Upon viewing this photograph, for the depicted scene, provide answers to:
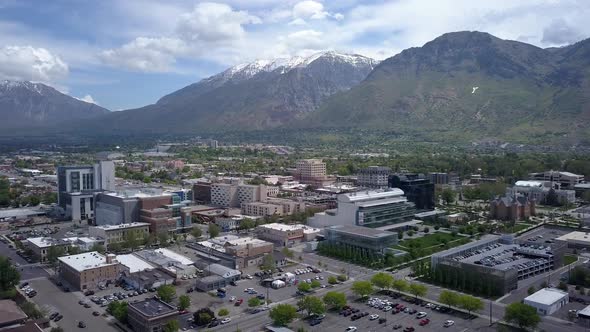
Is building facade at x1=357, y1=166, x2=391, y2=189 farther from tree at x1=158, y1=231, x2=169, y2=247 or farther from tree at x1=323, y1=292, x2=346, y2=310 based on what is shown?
tree at x1=323, y1=292, x2=346, y2=310

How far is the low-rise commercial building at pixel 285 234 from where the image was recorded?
3934cm

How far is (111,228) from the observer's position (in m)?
39.3

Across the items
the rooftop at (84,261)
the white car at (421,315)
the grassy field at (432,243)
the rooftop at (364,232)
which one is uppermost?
the rooftop at (364,232)

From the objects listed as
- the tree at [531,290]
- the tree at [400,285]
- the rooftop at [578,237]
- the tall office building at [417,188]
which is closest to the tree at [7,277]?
the tree at [400,285]

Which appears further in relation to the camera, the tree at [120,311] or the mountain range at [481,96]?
the mountain range at [481,96]

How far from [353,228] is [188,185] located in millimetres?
38694

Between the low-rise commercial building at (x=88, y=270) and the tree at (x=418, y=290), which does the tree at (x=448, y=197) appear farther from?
the low-rise commercial building at (x=88, y=270)

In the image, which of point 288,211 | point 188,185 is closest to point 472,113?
point 188,185

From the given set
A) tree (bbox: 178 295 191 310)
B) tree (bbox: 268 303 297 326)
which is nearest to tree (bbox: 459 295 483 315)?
tree (bbox: 268 303 297 326)

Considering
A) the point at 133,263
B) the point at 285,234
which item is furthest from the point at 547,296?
the point at 133,263

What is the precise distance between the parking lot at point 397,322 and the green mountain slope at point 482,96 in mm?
108720

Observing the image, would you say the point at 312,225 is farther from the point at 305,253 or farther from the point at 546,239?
the point at 546,239

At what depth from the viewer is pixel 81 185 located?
52.7 meters

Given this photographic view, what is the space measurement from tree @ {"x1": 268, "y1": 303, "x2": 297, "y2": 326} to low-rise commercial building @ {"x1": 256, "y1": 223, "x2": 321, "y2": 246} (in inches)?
624
